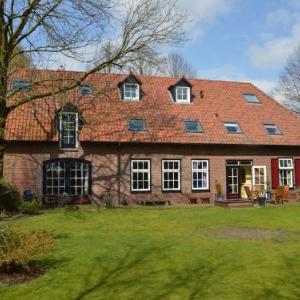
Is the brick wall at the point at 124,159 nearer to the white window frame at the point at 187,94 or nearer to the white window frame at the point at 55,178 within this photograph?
the white window frame at the point at 55,178

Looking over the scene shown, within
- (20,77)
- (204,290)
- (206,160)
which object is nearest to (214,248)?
(204,290)

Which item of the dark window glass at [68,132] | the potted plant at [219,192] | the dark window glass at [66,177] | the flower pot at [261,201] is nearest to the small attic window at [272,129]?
the potted plant at [219,192]

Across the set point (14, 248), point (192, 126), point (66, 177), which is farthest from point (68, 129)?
point (14, 248)

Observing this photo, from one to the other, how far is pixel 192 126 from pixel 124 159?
4.45 meters

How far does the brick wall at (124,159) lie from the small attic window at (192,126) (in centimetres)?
99

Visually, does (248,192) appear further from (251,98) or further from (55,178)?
(55,178)

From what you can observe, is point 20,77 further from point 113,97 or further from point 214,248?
point 214,248

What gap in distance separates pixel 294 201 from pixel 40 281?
19.7 metres

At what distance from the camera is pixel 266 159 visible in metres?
26.7

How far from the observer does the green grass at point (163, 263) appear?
26.6ft

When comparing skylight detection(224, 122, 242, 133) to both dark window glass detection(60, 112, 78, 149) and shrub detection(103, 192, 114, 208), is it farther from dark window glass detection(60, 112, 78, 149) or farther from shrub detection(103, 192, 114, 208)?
dark window glass detection(60, 112, 78, 149)

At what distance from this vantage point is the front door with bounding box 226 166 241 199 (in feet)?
85.3

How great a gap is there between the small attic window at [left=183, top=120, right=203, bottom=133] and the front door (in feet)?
8.82

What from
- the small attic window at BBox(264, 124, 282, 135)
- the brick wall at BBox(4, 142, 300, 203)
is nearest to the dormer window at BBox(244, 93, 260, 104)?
the small attic window at BBox(264, 124, 282, 135)
